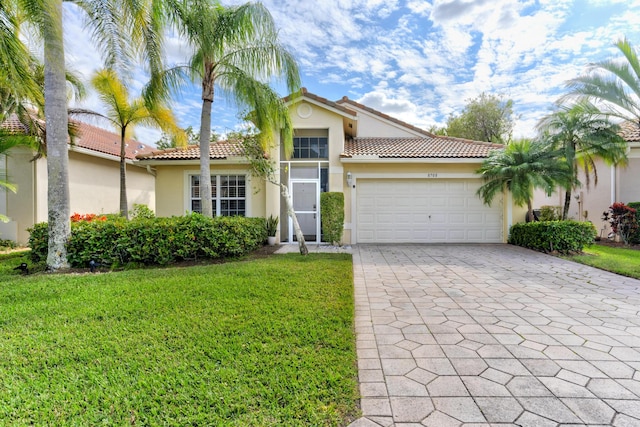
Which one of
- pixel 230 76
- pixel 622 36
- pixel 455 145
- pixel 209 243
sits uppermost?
pixel 622 36

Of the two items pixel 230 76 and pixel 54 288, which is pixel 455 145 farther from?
pixel 54 288

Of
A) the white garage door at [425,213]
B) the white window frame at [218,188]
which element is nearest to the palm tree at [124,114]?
the white window frame at [218,188]

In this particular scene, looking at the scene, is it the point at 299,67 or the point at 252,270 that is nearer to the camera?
the point at 252,270

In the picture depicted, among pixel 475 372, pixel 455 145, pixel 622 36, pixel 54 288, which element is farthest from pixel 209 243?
pixel 622 36

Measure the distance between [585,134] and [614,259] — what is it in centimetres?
440

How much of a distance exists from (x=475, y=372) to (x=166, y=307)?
456cm

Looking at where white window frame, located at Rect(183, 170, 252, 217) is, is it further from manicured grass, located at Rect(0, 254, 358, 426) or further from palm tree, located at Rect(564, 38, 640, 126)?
palm tree, located at Rect(564, 38, 640, 126)

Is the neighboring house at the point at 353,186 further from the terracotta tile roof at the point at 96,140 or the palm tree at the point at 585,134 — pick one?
the terracotta tile roof at the point at 96,140

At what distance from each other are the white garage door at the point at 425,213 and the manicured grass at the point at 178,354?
6.97m

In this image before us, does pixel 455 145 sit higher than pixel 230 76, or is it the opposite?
pixel 230 76

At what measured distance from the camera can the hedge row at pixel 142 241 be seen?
8.00m

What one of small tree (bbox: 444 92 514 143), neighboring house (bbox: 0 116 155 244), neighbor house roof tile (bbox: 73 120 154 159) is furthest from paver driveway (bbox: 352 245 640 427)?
small tree (bbox: 444 92 514 143)

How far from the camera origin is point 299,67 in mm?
9391

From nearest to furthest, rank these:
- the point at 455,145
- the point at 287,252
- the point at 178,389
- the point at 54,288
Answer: the point at 178,389, the point at 54,288, the point at 287,252, the point at 455,145
